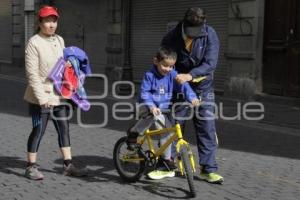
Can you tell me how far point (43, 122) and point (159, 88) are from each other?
50.4 inches

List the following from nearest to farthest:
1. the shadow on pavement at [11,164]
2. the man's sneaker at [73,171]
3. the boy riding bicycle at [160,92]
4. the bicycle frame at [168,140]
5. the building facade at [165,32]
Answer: the bicycle frame at [168,140]
the boy riding bicycle at [160,92]
the man's sneaker at [73,171]
the shadow on pavement at [11,164]
the building facade at [165,32]

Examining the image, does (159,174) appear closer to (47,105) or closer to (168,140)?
(168,140)

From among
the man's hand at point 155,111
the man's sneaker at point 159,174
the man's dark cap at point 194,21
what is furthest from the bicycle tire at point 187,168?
the man's dark cap at point 194,21

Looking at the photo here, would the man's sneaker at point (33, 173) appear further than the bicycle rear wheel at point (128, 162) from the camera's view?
Yes

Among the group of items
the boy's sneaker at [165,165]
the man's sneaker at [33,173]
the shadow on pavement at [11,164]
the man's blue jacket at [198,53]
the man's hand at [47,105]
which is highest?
the man's blue jacket at [198,53]

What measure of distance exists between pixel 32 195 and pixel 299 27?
862 cm

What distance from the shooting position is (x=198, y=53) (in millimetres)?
6074

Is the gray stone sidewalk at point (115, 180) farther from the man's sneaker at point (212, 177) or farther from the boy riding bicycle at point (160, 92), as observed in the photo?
the boy riding bicycle at point (160, 92)

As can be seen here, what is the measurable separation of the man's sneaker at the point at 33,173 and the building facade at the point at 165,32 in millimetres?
7750

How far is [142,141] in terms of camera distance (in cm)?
621

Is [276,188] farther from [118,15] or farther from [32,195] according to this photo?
[118,15]

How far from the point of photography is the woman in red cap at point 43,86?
6.15m

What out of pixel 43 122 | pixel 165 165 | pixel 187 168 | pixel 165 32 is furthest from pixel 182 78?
pixel 165 32

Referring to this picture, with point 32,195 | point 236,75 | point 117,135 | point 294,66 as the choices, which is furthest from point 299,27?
point 32,195
